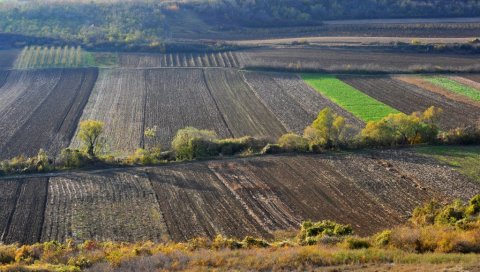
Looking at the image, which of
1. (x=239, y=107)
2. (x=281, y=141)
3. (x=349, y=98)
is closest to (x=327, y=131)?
(x=281, y=141)

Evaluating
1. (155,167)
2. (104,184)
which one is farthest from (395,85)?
(104,184)

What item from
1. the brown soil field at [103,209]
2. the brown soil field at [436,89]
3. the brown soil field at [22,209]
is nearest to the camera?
the brown soil field at [103,209]

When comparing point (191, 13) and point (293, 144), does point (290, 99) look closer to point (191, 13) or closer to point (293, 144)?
point (293, 144)

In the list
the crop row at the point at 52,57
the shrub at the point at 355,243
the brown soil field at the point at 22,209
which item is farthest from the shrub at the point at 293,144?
the crop row at the point at 52,57

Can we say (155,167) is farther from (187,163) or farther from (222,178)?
(222,178)

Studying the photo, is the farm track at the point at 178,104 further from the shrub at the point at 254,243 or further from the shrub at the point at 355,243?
the shrub at the point at 355,243
